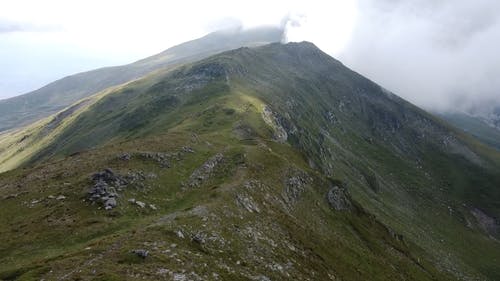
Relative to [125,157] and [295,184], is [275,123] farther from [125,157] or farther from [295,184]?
[125,157]

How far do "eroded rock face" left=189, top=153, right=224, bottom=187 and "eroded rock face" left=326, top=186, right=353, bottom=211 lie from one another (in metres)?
27.0

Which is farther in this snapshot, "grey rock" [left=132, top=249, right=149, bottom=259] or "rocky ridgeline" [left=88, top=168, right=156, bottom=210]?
"rocky ridgeline" [left=88, top=168, right=156, bottom=210]

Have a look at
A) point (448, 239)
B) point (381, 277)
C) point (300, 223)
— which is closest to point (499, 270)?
point (448, 239)

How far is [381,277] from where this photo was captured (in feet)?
229

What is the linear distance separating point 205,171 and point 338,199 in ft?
116

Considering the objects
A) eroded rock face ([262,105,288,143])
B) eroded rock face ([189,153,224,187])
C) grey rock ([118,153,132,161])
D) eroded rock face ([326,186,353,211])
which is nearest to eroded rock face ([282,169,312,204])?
eroded rock face ([326,186,353,211])

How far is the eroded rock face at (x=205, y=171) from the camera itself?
Result: 228 ft

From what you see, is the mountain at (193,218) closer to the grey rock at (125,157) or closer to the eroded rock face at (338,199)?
the eroded rock face at (338,199)

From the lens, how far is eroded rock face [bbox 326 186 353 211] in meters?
90.9

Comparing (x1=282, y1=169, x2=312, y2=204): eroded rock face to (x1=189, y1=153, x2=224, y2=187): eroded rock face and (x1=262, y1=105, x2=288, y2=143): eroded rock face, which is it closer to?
(x1=189, y1=153, x2=224, y2=187): eroded rock face

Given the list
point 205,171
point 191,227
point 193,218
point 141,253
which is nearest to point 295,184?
point 205,171

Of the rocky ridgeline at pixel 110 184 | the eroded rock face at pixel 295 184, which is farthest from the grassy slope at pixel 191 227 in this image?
the rocky ridgeline at pixel 110 184

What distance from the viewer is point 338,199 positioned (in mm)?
93938

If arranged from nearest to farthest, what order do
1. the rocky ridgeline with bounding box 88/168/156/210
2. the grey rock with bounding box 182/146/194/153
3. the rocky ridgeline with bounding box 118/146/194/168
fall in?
1. the rocky ridgeline with bounding box 88/168/156/210
2. the rocky ridgeline with bounding box 118/146/194/168
3. the grey rock with bounding box 182/146/194/153
